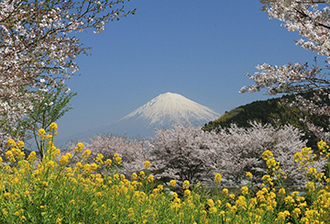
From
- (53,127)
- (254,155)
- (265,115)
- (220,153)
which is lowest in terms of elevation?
(254,155)

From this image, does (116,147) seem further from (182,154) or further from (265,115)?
(265,115)

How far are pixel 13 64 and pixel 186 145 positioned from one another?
21.9ft

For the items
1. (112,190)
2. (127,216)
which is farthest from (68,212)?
(112,190)

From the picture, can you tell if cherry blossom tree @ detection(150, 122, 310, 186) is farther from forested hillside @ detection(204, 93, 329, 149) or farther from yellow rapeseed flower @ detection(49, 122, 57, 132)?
forested hillside @ detection(204, 93, 329, 149)

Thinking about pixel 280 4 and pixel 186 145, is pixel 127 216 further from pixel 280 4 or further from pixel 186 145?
pixel 186 145

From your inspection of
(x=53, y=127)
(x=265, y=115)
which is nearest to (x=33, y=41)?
(x=53, y=127)

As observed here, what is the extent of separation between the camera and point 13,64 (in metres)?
7.71

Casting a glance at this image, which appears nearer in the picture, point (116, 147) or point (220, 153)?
point (220, 153)

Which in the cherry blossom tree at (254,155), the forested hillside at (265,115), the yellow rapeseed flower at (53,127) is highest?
the forested hillside at (265,115)

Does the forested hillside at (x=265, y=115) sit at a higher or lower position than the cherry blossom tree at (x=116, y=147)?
higher

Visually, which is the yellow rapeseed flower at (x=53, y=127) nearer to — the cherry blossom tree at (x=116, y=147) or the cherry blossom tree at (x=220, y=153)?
the cherry blossom tree at (x=220, y=153)

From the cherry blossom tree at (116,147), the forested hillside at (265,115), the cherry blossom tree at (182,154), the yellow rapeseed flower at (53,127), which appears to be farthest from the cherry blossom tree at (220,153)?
the forested hillside at (265,115)

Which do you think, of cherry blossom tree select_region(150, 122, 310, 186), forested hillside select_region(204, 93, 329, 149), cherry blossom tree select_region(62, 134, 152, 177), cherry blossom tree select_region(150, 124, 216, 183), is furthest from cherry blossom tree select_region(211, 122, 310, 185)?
forested hillside select_region(204, 93, 329, 149)

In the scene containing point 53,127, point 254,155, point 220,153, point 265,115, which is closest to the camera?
point 53,127
